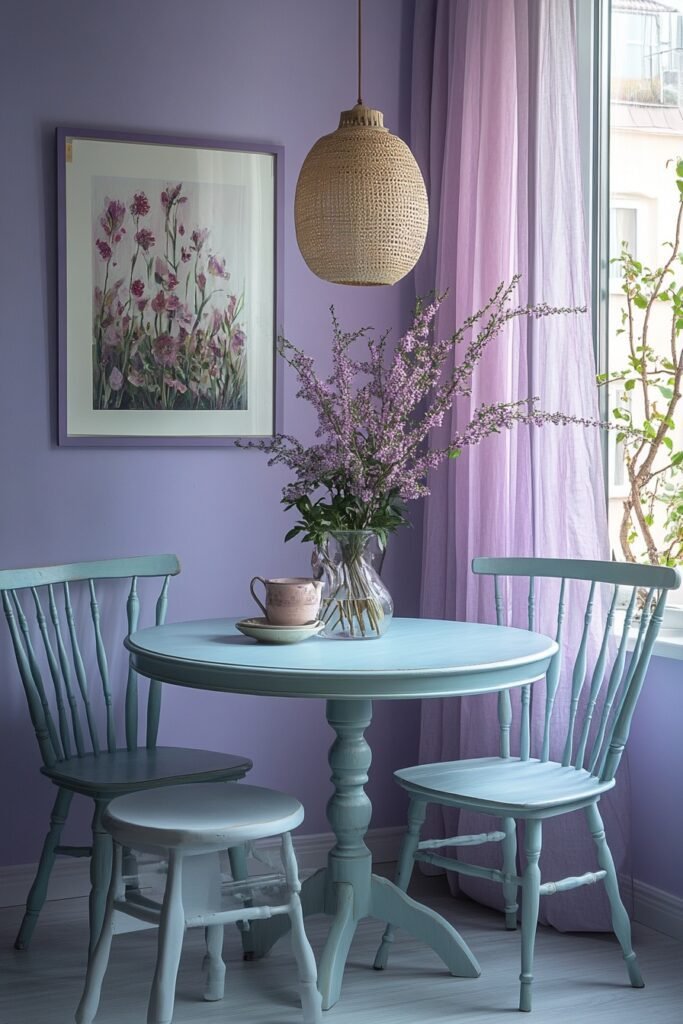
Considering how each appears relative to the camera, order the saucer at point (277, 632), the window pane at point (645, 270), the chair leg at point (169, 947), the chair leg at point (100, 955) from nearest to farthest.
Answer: the chair leg at point (169, 947) → the chair leg at point (100, 955) → the saucer at point (277, 632) → the window pane at point (645, 270)

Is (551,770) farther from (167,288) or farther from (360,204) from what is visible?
(167,288)

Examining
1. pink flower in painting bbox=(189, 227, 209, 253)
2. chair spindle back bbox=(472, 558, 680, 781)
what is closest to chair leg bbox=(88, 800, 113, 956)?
chair spindle back bbox=(472, 558, 680, 781)

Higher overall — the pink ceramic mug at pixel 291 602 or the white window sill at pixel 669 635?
the pink ceramic mug at pixel 291 602

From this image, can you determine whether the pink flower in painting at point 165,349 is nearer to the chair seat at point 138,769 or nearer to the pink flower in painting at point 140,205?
the pink flower in painting at point 140,205

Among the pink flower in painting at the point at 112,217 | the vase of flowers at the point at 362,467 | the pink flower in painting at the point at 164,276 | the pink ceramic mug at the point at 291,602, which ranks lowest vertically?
the pink ceramic mug at the point at 291,602

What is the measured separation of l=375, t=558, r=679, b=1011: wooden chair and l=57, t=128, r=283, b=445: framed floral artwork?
0.89 metres

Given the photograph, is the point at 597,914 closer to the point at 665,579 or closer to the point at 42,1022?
the point at 665,579

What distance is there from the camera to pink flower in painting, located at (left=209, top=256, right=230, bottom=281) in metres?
3.39

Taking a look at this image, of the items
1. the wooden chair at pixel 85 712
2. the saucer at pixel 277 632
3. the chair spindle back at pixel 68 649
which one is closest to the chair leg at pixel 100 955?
the wooden chair at pixel 85 712

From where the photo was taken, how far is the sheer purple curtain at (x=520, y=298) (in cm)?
305

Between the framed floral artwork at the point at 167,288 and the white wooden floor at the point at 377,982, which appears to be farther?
the framed floral artwork at the point at 167,288

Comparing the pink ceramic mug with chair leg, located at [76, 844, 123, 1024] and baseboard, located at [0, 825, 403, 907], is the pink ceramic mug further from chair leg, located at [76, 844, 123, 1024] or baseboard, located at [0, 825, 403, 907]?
baseboard, located at [0, 825, 403, 907]

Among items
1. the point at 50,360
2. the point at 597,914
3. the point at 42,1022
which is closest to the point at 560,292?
the point at 50,360

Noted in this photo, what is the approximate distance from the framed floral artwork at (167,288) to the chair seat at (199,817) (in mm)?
1153
